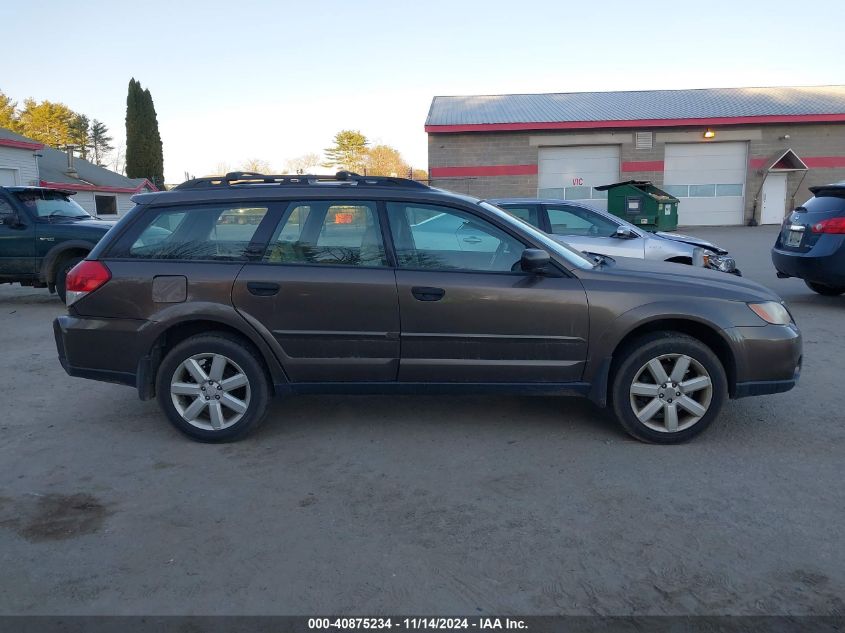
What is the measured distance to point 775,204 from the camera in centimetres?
2839

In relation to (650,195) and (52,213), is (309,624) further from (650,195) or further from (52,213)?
(650,195)

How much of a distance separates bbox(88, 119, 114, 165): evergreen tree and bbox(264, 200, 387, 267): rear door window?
9731 cm

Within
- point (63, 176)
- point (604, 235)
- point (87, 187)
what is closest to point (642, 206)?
point (604, 235)

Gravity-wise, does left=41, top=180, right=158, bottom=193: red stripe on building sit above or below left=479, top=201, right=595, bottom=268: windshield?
above

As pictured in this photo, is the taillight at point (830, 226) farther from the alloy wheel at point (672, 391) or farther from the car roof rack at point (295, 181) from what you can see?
the car roof rack at point (295, 181)

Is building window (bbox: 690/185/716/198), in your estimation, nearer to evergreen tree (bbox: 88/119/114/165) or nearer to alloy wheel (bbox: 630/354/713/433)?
alloy wheel (bbox: 630/354/713/433)

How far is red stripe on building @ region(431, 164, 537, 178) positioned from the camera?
92.6 feet

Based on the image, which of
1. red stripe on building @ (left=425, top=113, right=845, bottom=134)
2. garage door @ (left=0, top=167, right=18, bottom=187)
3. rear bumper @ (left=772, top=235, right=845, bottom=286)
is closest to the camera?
rear bumper @ (left=772, top=235, right=845, bottom=286)

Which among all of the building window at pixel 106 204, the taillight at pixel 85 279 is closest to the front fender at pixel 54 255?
the taillight at pixel 85 279

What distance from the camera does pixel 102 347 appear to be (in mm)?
4539

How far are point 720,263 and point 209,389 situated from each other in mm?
7103

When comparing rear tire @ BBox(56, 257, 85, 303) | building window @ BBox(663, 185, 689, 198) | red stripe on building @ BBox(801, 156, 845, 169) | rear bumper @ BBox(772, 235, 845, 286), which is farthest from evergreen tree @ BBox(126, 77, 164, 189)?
rear bumper @ BBox(772, 235, 845, 286)

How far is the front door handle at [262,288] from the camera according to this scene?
442 centimetres

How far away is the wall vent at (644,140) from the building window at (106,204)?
26.4 metres
